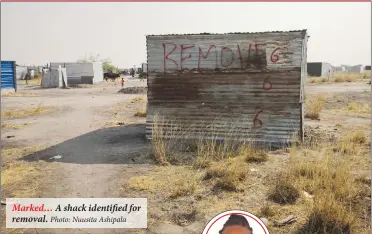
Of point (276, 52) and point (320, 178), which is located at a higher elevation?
point (276, 52)

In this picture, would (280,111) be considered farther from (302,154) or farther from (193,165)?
(193,165)

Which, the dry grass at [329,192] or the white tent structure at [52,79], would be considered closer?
the dry grass at [329,192]

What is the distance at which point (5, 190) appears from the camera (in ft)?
19.3

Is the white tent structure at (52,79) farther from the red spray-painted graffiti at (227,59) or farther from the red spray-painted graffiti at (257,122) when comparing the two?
the red spray-painted graffiti at (257,122)

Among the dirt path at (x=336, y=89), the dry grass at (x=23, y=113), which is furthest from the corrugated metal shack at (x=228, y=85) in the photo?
the dirt path at (x=336, y=89)

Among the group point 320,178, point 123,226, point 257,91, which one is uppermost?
point 257,91

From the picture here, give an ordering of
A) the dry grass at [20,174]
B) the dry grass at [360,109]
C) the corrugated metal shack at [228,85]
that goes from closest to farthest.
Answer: the dry grass at [20,174]
the corrugated metal shack at [228,85]
the dry grass at [360,109]

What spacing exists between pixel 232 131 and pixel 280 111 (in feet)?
4.18

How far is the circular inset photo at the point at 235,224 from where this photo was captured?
2.68 m

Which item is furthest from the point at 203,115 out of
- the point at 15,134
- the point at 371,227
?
the point at 15,134

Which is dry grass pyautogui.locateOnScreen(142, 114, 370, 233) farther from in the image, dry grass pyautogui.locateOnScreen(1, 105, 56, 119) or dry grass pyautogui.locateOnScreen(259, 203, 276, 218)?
dry grass pyautogui.locateOnScreen(1, 105, 56, 119)
